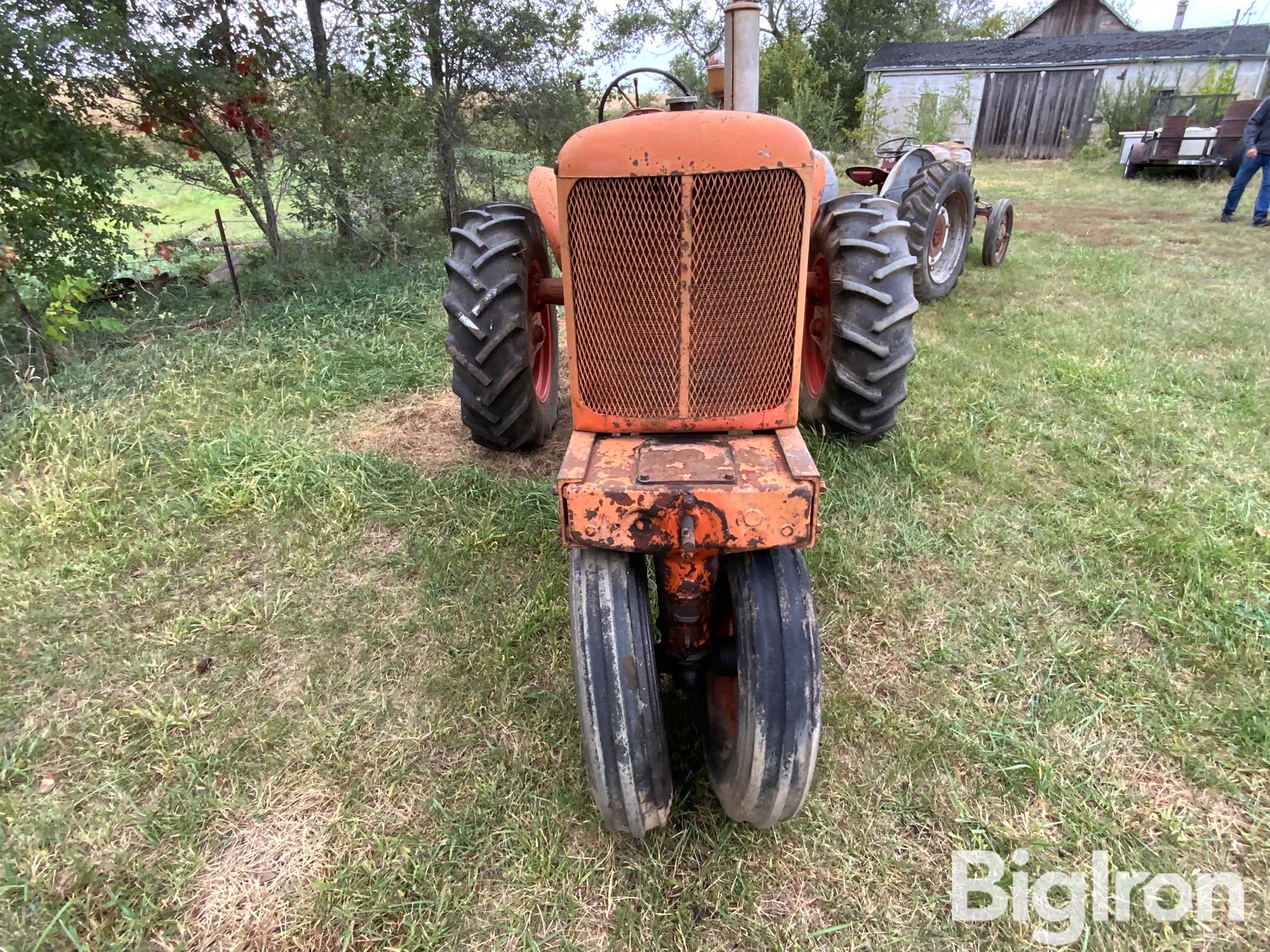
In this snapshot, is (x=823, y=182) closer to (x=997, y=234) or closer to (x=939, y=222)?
(x=939, y=222)

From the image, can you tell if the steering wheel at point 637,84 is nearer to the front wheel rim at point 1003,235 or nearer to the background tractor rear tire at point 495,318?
the background tractor rear tire at point 495,318

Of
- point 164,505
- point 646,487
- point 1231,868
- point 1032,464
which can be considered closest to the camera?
point 646,487

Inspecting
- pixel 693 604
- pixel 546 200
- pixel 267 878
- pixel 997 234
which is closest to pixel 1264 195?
pixel 997 234

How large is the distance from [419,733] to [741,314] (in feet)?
5.48

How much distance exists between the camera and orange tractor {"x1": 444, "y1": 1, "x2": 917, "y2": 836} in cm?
182

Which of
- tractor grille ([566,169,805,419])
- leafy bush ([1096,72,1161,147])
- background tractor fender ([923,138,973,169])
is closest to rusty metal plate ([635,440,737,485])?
tractor grille ([566,169,805,419])

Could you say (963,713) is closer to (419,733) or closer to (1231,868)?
(1231,868)

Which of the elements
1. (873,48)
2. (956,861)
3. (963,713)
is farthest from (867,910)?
(873,48)

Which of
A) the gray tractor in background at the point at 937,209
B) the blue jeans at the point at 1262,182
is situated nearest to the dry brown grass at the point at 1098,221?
the blue jeans at the point at 1262,182

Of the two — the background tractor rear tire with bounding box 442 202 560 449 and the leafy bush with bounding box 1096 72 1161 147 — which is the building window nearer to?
the leafy bush with bounding box 1096 72 1161 147

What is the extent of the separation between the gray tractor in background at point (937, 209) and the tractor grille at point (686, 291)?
3393 mm

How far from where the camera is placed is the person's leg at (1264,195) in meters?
9.16

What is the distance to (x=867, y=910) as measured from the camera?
1897 mm

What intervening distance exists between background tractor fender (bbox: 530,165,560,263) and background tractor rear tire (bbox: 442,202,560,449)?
0.47ft
